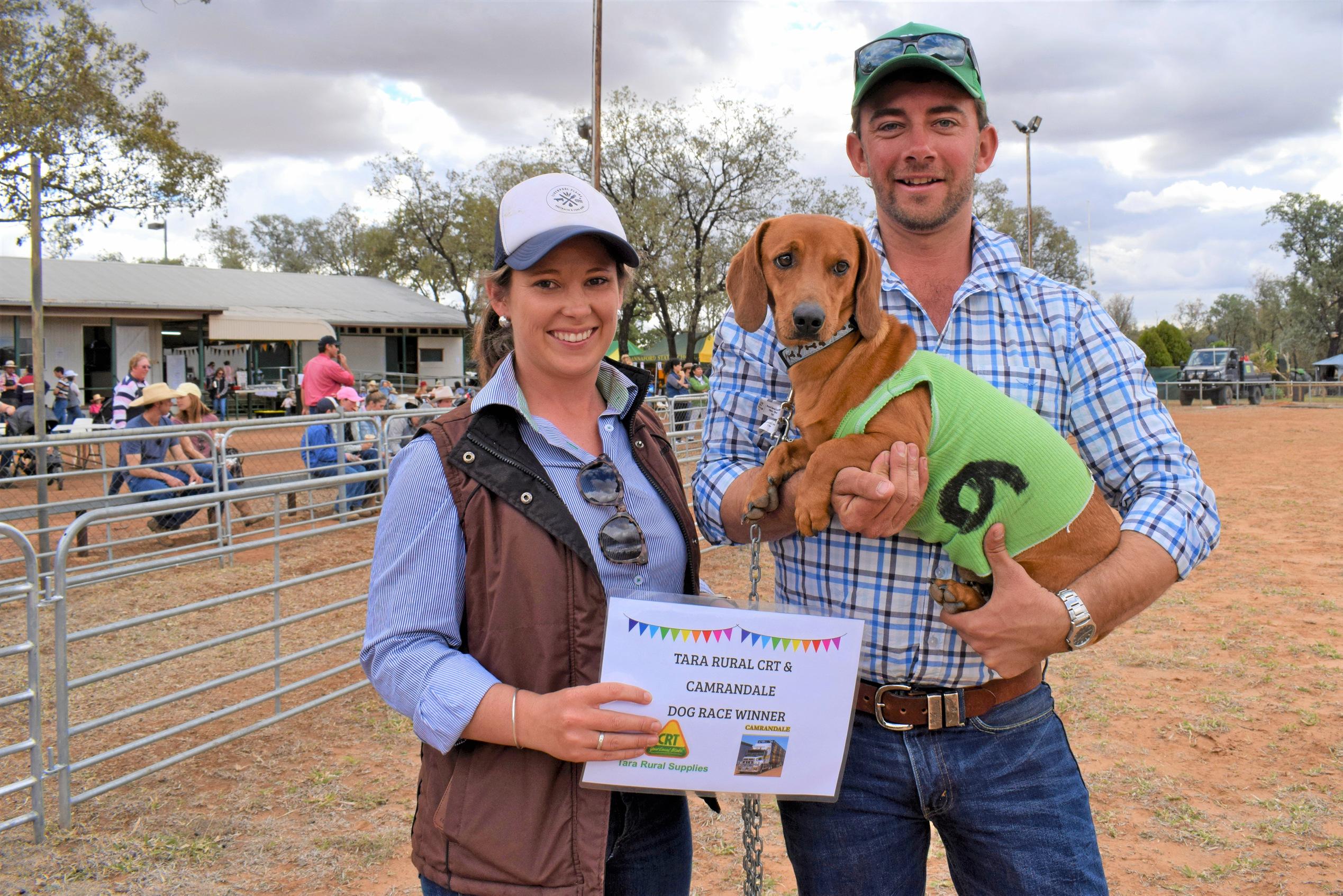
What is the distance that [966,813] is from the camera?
186 cm

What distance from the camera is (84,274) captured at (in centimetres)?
2781

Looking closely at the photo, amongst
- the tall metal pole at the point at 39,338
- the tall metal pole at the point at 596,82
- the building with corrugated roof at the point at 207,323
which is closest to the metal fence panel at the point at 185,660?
the tall metal pole at the point at 39,338

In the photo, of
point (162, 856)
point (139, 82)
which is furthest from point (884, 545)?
point (139, 82)

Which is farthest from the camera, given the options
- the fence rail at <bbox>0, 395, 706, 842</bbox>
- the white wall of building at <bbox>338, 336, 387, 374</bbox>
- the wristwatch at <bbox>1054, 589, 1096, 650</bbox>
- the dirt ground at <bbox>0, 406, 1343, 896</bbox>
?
the white wall of building at <bbox>338, 336, 387, 374</bbox>

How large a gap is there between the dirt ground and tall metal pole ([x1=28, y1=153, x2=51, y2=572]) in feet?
2.99

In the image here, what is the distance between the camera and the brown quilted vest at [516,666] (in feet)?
5.24

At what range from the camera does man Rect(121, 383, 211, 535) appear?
9.01 metres

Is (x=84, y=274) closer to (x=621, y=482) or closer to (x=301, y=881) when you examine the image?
(x=301, y=881)

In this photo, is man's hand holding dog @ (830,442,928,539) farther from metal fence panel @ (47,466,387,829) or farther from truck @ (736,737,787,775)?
metal fence panel @ (47,466,387,829)

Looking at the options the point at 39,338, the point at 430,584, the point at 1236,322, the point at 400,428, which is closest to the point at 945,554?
the point at 430,584

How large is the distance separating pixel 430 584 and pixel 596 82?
1664cm

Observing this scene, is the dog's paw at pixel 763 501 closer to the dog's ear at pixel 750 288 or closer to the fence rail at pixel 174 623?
the dog's ear at pixel 750 288

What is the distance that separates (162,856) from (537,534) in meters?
3.29

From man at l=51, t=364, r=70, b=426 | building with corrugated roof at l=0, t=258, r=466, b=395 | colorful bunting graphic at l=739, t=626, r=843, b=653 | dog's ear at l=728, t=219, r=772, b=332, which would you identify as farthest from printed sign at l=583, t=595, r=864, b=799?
building with corrugated roof at l=0, t=258, r=466, b=395
